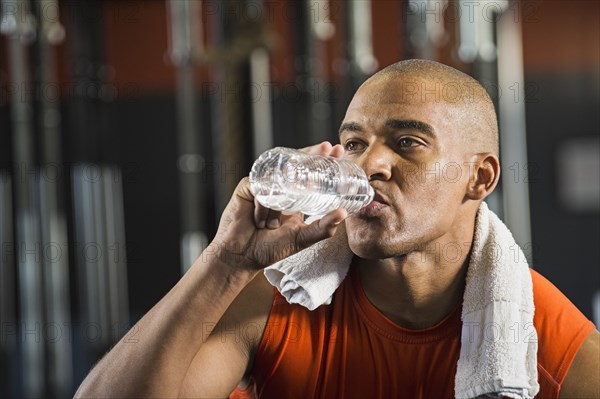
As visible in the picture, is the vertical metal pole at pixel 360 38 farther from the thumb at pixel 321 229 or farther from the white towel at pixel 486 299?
the thumb at pixel 321 229

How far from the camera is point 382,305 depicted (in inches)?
65.4

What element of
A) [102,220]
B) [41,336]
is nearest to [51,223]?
[102,220]

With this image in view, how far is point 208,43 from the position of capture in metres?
4.40

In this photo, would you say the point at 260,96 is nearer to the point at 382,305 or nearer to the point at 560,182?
the point at 382,305

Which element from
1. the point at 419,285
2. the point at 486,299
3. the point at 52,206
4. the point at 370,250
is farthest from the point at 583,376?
the point at 52,206

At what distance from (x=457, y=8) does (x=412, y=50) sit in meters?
0.20

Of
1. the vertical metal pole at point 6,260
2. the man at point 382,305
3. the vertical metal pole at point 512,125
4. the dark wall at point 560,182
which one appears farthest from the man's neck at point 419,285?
the dark wall at point 560,182

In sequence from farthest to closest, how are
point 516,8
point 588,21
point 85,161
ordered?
1. point 588,21
2. point 85,161
3. point 516,8

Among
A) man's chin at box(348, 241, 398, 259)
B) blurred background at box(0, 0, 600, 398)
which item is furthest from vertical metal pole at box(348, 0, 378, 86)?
man's chin at box(348, 241, 398, 259)

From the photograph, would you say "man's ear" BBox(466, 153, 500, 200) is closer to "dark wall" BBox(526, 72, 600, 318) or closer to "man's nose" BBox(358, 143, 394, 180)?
"man's nose" BBox(358, 143, 394, 180)

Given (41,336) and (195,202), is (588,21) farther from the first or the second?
(41,336)

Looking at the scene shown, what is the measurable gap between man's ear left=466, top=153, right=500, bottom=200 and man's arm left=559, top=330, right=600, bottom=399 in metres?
0.36

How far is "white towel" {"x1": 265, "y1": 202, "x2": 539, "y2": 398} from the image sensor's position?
4.91 feet

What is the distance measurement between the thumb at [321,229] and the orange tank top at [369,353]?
30cm
